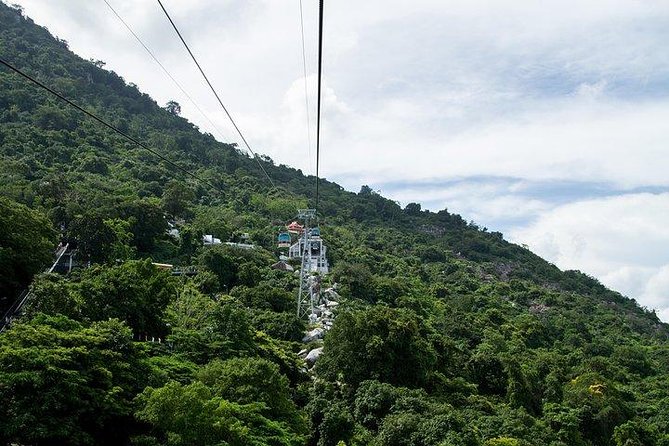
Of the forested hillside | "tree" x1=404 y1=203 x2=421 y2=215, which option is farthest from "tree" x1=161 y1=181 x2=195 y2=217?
"tree" x1=404 y1=203 x2=421 y2=215

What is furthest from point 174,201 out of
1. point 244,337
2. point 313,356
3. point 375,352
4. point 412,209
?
point 412,209

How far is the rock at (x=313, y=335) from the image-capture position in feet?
111

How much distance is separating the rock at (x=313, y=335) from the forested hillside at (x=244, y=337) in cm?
143

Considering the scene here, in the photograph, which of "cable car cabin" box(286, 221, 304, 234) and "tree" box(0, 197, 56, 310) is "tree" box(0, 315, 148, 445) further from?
"cable car cabin" box(286, 221, 304, 234)

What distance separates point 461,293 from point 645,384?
85.3ft

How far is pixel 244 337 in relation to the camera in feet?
79.2

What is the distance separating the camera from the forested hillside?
15.8 meters

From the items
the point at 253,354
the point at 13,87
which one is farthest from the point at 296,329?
the point at 13,87

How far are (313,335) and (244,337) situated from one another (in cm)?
1065

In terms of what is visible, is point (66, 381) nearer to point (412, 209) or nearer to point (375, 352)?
point (375, 352)

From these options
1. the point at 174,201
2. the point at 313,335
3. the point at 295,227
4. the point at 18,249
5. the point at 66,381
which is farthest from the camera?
the point at 295,227

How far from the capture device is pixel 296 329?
32969mm

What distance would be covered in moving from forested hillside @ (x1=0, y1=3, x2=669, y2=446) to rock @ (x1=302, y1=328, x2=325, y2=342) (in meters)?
1.43

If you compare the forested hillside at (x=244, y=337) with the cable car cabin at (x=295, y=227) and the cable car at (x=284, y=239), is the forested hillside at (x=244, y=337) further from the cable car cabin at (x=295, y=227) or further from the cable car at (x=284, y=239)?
the cable car cabin at (x=295, y=227)
